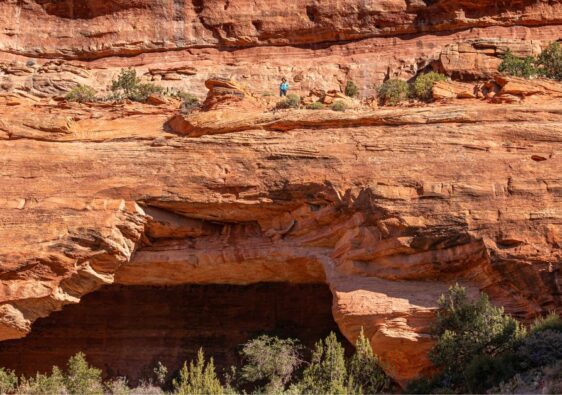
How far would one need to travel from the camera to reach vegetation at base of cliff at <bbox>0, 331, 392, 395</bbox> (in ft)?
49.3

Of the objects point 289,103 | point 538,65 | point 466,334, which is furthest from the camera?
point 538,65

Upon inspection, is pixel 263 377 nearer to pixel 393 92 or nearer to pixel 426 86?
pixel 393 92

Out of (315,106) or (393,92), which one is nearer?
(315,106)

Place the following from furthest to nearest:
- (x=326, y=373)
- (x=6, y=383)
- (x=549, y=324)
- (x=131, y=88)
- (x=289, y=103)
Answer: (x=131, y=88), (x=289, y=103), (x=6, y=383), (x=326, y=373), (x=549, y=324)

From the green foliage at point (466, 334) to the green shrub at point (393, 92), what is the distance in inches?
210

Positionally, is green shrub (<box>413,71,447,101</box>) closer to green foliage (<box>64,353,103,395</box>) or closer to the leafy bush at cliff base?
the leafy bush at cliff base

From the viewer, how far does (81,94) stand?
69.2ft

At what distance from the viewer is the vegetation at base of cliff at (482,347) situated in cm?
1322

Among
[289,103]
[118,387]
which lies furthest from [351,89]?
[118,387]

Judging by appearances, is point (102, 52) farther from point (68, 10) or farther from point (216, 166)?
point (216, 166)

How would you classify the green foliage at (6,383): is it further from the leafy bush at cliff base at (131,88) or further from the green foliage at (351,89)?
the green foliage at (351,89)

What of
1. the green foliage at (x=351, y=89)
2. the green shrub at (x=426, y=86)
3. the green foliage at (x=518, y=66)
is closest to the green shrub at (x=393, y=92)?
the green shrub at (x=426, y=86)

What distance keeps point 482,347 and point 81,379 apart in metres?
7.56

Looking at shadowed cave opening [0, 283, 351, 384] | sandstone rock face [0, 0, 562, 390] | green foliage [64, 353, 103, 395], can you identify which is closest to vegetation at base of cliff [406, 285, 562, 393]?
sandstone rock face [0, 0, 562, 390]
